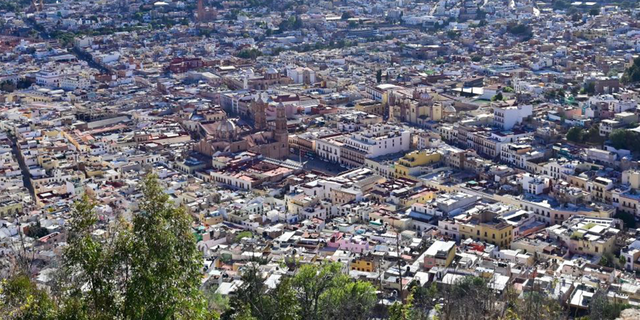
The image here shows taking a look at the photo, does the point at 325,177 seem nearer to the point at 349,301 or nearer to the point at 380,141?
the point at 380,141

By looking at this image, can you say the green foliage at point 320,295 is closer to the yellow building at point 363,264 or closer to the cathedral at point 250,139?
the yellow building at point 363,264

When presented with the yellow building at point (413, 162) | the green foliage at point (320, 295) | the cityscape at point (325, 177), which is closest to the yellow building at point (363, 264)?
the cityscape at point (325, 177)

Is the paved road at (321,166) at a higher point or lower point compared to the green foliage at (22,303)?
lower

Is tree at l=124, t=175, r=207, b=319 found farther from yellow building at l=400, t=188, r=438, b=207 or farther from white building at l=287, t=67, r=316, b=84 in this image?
white building at l=287, t=67, r=316, b=84

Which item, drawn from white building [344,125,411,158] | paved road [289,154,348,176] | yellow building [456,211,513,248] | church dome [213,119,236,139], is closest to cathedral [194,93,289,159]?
church dome [213,119,236,139]

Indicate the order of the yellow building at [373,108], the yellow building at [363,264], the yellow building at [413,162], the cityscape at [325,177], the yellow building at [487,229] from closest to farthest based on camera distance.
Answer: the cityscape at [325,177] < the yellow building at [363,264] < the yellow building at [487,229] < the yellow building at [413,162] < the yellow building at [373,108]

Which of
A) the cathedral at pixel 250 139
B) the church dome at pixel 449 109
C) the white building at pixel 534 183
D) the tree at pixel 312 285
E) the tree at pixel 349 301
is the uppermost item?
the tree at pixel 312 285

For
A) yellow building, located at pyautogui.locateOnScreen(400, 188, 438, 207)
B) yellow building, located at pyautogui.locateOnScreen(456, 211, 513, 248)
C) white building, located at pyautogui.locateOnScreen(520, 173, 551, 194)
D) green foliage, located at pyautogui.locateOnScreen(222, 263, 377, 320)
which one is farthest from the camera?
white building, located at pyautogui.locateOnScreen(520, 173, 551, 194)
